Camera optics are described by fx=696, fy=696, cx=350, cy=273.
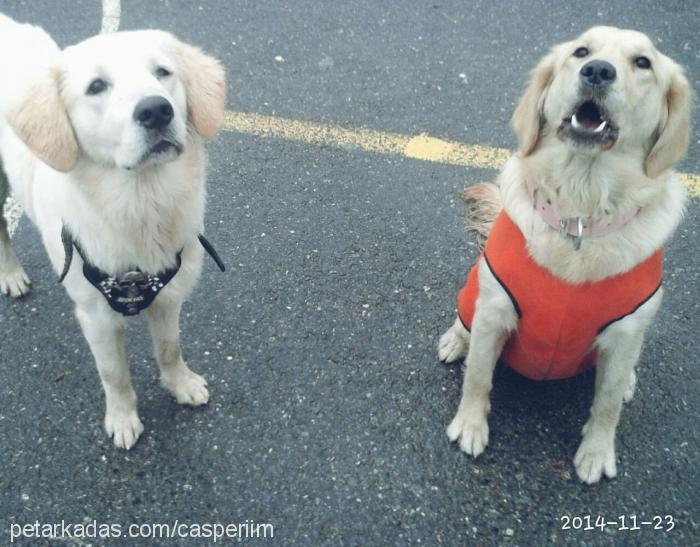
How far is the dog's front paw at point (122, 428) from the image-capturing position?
8.54 ft

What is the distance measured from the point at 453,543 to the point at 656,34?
364cm

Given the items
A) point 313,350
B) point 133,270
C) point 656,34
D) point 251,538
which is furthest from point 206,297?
point 656,34

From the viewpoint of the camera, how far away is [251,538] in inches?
93.9

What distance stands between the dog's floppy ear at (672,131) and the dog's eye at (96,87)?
1.70 metres

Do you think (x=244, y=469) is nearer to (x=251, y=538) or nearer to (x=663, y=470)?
(x=251, y=538)

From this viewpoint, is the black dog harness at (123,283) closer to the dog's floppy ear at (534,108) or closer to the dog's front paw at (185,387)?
the dog's front paw at (185,387)

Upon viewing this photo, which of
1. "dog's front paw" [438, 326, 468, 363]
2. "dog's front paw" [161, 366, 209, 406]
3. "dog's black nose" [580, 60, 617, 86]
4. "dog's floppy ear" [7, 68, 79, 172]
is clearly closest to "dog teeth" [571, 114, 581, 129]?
"dog's black nose" [580, 60, 617, 86]

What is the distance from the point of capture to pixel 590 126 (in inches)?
86.6

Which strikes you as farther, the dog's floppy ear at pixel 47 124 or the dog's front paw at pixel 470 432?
the dog's front paw at pixel 470 432

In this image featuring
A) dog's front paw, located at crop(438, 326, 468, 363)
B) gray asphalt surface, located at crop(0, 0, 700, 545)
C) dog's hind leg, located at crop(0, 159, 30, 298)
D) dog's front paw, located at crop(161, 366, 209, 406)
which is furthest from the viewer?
dog's hind leg, located at crop(0, 159, 30, 298)

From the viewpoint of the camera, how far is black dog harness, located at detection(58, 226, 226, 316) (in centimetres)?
225

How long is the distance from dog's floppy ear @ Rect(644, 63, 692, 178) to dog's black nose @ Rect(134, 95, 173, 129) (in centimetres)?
150

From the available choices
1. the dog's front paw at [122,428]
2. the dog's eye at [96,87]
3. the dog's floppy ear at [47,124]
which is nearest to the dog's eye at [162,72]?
the dog's eye at [96,87]

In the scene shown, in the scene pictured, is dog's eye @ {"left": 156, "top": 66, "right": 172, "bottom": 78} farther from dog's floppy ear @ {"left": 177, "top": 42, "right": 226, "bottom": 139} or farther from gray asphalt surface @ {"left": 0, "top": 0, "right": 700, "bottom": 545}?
gray asphalt surface @ {"left": 0, "top": 0, "right": 700, "bottom": 545}
